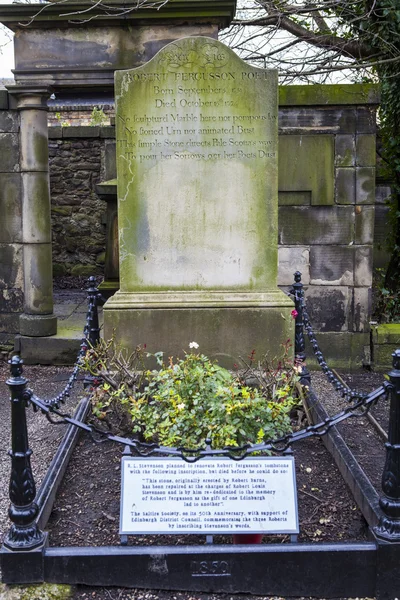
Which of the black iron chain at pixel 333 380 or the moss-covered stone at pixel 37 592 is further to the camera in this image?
the black iron chain at pixel 333 380

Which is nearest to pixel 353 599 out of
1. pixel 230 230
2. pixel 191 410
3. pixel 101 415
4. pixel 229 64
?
pixel 191 410

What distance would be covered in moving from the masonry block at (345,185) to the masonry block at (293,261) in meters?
0.60

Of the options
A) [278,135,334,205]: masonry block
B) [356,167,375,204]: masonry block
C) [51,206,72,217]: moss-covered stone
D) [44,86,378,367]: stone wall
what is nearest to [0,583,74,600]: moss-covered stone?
[44,86,378,367]: stone wall

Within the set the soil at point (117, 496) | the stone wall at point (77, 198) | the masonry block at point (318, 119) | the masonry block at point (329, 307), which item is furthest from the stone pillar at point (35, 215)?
the stone wall at point (77, 198)

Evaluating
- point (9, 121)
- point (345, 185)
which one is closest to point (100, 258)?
point (9, 121)

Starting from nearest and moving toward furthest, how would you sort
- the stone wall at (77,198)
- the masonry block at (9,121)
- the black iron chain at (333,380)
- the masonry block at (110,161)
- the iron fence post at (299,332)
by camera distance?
the black iron chain at (333,380) < the iron fence post at (299,332) < the masonry block at (9,121) < the masonry block at (110,161) < the stone wall at (77,198)

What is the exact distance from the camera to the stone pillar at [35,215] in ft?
20.6

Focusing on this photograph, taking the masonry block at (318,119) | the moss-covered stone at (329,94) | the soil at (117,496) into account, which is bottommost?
the soil at (117,496)

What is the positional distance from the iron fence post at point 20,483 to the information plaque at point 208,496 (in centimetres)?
40

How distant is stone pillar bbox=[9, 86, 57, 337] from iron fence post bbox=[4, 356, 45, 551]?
383 cm

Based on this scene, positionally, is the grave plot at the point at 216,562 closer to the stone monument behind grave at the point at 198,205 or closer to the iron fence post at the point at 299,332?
the stone monument behind grave at the point at 198,205

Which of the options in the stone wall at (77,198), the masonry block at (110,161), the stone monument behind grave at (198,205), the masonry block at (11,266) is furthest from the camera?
the stone wall at (77,198)

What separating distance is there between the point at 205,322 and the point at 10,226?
9.53 feet

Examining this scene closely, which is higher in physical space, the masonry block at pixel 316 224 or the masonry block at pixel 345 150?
the masonry block at pixel 345 150
